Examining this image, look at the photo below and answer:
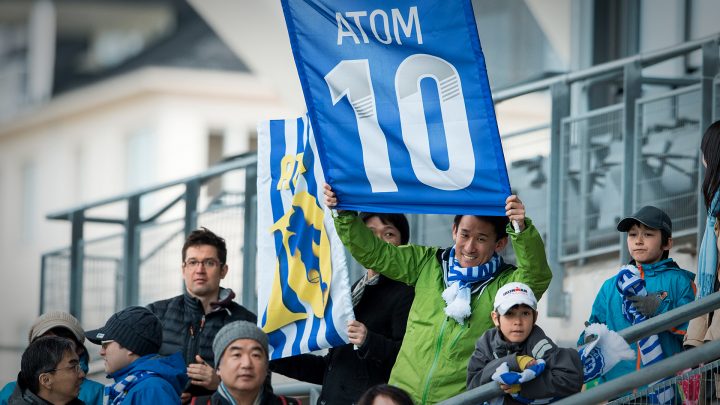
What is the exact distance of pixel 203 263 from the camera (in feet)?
25.7

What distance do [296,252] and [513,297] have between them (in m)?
1.60

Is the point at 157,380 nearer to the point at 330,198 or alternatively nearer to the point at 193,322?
the point at 193,322

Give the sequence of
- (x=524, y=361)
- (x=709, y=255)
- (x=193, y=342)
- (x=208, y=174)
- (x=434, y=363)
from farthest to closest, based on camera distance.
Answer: (x=208, y=174)
(x=193, y=342)
(x=709, y=255)
(x=434, y=363)
(x=524, y=361)

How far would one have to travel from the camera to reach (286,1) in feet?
23.3

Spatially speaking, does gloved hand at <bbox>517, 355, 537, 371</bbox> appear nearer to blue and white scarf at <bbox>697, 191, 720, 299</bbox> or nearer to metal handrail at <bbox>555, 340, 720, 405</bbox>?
metal handrail at <bbox>555, 340, 720, 405</bbox>

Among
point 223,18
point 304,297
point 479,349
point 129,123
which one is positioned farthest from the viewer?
point 129,123

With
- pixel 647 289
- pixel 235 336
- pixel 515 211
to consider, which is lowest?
pixel 235 336

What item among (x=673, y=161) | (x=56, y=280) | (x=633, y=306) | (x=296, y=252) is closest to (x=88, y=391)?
(x=296, y=252)

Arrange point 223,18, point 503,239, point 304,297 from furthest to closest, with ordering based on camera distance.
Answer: point 223,18 < point 304,297 < point 503,239

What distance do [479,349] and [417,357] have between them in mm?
388

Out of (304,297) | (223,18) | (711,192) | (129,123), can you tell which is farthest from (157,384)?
(129,123)

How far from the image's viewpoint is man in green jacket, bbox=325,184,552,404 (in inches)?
263

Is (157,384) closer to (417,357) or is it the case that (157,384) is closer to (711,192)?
(417,357)

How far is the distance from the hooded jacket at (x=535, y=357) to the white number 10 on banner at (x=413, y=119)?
747mm
